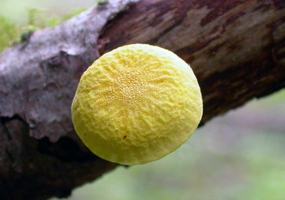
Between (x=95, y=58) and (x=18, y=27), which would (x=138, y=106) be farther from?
(x=18, y=27)

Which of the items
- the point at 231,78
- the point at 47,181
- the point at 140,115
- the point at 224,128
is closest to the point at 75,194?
the point at 224,128

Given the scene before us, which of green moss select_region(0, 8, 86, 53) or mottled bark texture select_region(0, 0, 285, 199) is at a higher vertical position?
green moss select_region(0, 8, 86, 53)

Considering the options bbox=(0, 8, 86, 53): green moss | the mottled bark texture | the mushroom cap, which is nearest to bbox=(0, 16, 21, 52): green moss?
bbox=(0, 8, 86, 53): green moss

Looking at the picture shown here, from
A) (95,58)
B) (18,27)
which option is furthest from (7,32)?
(95,58)

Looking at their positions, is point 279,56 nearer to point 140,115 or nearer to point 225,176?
point 140,115

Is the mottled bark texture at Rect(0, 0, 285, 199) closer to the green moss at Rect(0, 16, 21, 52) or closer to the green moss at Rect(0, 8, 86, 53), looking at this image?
the green moss at Rect(0, 8, 86, 53)

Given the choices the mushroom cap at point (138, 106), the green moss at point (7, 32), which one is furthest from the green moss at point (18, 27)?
the mushroom cap at point (138, 106)
